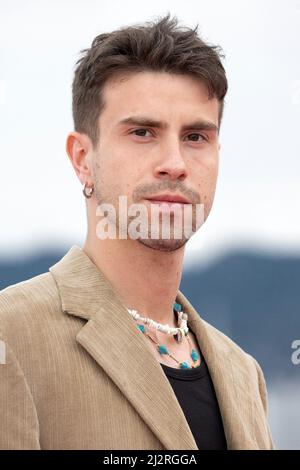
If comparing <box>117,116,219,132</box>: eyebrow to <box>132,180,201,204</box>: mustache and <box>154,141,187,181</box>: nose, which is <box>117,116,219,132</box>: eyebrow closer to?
<box>154,141,187,181</box>: nose

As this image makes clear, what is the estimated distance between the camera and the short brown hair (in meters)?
3.91

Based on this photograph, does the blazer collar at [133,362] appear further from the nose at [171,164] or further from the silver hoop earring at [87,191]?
the nose at [171,164]

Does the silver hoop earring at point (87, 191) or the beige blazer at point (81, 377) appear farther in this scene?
the silver hoop earring at point (87, 191)

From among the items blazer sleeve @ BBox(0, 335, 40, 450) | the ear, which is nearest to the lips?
the ear

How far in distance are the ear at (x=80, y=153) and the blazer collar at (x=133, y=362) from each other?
0.39 metres

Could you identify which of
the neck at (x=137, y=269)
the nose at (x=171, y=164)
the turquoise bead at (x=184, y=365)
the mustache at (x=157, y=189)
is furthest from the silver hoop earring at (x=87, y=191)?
the turquoise bead at (x=184, y=365)

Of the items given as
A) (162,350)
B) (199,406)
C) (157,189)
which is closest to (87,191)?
(157,189)

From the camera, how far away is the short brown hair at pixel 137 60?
3.91m

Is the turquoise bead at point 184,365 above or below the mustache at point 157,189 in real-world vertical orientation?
below

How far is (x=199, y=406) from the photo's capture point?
379cm

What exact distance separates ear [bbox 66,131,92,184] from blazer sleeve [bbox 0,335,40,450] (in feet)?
3.73

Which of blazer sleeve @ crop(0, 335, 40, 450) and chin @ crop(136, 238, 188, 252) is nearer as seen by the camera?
blazer sleeve @ crop(0, 335, 40, 450)

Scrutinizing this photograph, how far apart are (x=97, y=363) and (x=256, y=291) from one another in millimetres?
4966

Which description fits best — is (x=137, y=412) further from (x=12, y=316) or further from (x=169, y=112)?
(x=169, y=112)
